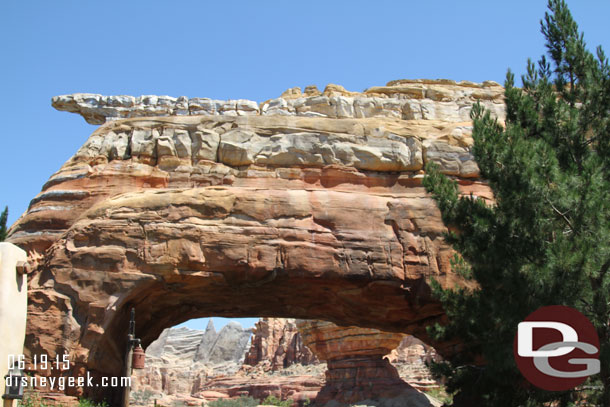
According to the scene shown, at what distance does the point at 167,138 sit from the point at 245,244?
3.81m

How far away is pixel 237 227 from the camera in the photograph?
47.8 ft

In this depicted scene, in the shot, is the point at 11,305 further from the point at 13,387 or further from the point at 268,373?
the point at 268,373

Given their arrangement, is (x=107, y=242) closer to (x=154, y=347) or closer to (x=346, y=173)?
(x=346, y=173)

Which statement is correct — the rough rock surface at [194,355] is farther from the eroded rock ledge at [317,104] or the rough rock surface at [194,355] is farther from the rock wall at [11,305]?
the rock wall at [11,305]

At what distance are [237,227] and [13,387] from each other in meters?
5.49

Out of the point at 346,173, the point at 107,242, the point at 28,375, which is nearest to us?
the point at 28,375

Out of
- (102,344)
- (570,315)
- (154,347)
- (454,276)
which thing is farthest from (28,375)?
(154,347)

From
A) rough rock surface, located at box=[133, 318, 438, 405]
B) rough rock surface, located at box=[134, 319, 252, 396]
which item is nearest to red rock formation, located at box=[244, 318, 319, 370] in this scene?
rough rock surface, located at box=[133, 318, 438, 405]

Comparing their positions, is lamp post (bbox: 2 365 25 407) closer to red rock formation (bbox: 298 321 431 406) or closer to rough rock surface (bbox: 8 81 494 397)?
rough rock surface (bbox: 8 81 494 397)

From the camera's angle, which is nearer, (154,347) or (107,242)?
(107,242)

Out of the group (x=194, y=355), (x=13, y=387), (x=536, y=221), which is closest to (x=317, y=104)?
(x=536, y=221)

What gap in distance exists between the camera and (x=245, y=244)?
14461 mm

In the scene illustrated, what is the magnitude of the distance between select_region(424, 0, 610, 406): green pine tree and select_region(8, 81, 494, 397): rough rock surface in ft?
6.65

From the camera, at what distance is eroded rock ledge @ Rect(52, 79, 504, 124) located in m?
17.6
